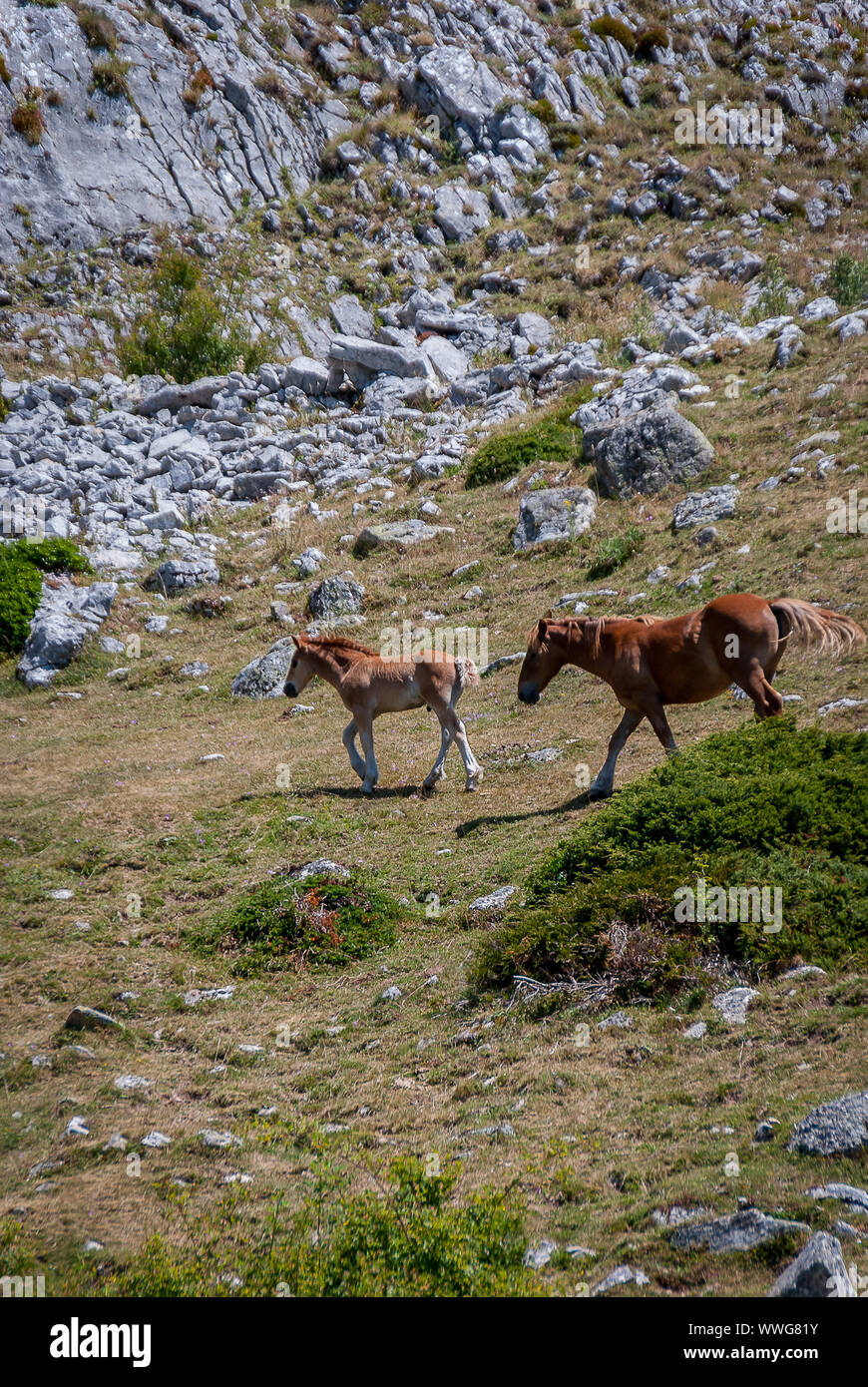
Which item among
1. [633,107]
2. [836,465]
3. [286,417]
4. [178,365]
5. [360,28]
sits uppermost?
[360,28]

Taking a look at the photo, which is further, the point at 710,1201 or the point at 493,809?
the point at 493,809

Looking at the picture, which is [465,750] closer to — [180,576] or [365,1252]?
[365,1252]

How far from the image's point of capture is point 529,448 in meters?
27.3

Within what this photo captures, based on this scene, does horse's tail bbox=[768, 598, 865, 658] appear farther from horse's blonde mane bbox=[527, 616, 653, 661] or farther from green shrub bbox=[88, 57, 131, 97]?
green shrub bbox=[88, 57, 131, 97]

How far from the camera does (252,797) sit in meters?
14.2

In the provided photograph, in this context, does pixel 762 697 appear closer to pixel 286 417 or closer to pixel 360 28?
pixel 286 417

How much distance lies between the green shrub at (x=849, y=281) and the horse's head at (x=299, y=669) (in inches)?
900

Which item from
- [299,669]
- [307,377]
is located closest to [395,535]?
[299,669]

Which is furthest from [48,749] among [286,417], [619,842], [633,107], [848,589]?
[633,107]

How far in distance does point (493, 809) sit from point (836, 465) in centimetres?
1246

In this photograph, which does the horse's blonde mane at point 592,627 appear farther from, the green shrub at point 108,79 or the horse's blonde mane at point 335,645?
the green shrub at point 108,79

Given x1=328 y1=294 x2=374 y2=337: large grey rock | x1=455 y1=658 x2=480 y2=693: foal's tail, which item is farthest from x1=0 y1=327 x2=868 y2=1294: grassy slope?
x1=328 y1=294 x2=374 y2=337: large grey rock

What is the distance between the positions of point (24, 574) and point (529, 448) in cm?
1373

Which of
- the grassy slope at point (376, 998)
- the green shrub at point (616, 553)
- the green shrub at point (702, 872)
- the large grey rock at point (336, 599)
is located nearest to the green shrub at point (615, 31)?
the grassy slope at point (376, 998)
